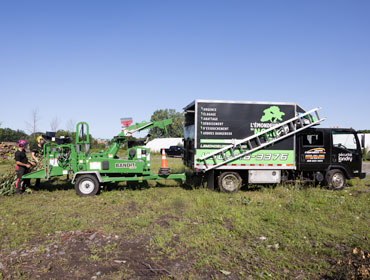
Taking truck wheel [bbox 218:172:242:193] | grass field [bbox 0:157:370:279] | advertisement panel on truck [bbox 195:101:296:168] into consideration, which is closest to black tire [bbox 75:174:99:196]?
grass field [bbox 0:157:370:279]

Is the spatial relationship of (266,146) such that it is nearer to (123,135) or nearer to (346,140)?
(346,140)

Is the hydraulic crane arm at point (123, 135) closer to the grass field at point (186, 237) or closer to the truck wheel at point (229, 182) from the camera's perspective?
the grass field at point (186, 237)

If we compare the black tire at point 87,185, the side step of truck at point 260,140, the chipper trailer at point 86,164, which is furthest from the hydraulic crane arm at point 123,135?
the side step of truck at point 260,140

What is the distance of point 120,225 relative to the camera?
245 inches

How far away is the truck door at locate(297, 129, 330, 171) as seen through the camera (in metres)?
9.92

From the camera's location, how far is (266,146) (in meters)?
9.78

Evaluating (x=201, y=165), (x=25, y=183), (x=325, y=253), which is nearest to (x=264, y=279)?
(x=325, y=253)

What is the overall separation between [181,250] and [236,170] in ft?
18.2

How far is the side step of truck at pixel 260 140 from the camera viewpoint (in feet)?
31.1

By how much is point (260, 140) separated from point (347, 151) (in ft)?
11.1

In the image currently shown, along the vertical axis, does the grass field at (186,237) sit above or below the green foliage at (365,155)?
below

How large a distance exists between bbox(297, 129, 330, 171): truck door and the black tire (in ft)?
23.7

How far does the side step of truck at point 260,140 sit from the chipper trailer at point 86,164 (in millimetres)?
1692

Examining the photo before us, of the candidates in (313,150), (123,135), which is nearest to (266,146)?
(313,150)
